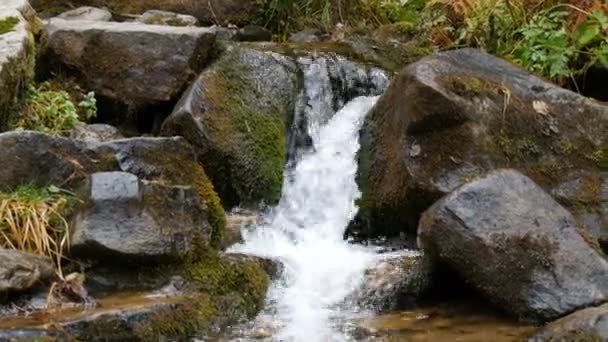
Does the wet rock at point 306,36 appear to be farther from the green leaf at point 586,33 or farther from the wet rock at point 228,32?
the green leaf at point 586,33

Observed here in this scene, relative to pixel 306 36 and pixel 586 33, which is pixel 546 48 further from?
pixel 306 36

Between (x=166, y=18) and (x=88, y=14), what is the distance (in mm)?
772

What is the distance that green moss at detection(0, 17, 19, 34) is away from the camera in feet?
21.7

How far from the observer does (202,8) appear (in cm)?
980

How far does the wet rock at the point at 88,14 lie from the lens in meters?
9.09

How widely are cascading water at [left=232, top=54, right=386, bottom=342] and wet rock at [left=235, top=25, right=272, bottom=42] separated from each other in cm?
173

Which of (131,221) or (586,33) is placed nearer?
(131,221)

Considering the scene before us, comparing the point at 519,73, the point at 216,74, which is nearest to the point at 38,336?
the point at 216,74

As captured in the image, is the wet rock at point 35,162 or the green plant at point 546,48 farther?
the green plant at point 546,48

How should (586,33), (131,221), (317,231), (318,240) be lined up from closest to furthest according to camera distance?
(131,221) < (318,240) < (317,231) < (586,33)

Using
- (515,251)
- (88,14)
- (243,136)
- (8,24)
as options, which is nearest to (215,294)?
(515,251)

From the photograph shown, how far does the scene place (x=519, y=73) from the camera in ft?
22.3

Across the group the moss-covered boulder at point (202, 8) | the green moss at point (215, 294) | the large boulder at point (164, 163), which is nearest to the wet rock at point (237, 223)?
the large boulder at point (164, 163)

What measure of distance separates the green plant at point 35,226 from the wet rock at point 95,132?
1.50 metres
